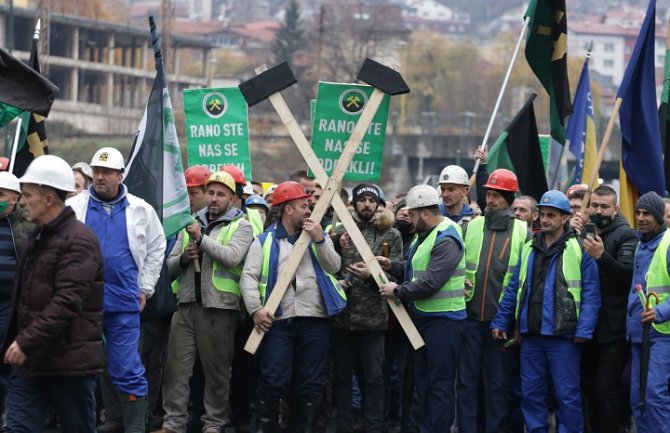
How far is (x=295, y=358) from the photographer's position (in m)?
11.8

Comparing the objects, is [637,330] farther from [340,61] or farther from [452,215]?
[340,61]

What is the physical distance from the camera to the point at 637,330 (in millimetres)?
11250

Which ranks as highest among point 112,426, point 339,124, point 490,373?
point 339,124

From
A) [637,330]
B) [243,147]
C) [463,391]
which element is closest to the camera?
[637,330]

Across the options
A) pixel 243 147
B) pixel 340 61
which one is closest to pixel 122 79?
pixel 340 61

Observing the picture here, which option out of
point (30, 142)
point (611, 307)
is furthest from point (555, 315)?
point (30, 142)

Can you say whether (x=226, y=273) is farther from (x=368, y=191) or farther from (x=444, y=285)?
(x=444, y=285)

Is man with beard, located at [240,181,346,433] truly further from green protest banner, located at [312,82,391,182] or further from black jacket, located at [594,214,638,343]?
black jacket, located at [594,214,638,343]

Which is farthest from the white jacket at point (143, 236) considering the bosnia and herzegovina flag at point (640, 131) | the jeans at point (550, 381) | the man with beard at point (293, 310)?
the bosnia and herzegovina flag at point (640, 131)

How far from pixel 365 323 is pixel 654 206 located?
2559 mm

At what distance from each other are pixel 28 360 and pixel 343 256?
13.3 feet

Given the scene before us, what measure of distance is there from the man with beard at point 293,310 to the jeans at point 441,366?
78 centimetres

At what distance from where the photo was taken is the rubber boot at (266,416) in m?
11.6

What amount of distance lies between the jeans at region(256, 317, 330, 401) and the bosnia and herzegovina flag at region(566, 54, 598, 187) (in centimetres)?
535
